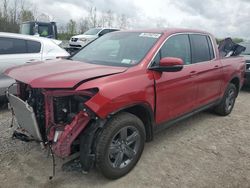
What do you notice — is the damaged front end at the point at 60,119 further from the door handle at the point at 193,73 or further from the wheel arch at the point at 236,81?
the wheel arch at the point at 236,81

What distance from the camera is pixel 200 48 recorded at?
5.04 metres

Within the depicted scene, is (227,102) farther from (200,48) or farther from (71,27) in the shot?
(71,27)

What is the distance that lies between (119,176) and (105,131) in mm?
687

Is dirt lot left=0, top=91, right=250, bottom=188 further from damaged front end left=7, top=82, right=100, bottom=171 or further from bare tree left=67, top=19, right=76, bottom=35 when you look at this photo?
bare tree left=67, top=19, right=76, bottom=35

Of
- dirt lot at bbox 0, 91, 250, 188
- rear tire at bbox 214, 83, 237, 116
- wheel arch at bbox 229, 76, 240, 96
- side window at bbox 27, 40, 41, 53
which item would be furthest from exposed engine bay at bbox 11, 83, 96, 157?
wheel arch at bbox 229, 76, 240, 96

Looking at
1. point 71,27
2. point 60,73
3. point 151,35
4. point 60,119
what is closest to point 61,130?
point 60,119

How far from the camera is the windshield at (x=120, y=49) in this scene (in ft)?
12.9

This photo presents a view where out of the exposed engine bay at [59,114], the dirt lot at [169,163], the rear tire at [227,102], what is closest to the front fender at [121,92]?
the exposed engine bay at [59,114]

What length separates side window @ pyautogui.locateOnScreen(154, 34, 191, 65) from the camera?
4.07 meters

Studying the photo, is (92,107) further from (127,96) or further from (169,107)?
(169,107)

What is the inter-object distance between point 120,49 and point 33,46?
3027mm

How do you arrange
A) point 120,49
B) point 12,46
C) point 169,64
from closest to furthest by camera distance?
point 169,64 < point 120,49 < point 12,46

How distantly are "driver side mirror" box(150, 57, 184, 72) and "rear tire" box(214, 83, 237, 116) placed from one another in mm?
2675

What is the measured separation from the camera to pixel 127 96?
3336 mm
